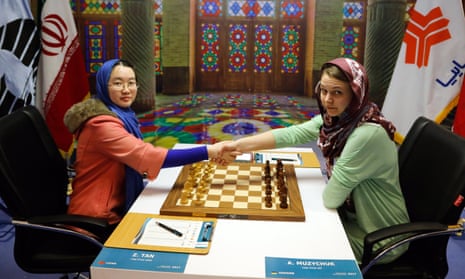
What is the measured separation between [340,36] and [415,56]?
66 centimetres

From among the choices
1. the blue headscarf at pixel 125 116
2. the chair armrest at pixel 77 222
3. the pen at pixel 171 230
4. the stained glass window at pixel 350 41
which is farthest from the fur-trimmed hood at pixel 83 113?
the stained glass window at pixel 350 41

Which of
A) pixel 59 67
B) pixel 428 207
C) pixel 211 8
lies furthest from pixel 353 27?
pixel 59 67

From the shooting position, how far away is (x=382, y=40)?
160 inches

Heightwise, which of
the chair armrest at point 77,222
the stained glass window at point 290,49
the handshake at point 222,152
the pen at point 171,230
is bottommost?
the chair armrest at point 77,222

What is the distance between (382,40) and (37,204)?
3.20 metres

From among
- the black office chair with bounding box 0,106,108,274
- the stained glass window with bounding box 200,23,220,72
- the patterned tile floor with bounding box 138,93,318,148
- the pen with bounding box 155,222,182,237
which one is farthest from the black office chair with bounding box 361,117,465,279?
the stained glass window with bounding box 200,23,220,72

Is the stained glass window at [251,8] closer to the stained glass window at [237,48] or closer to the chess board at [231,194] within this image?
the stained glass window at [237,48]

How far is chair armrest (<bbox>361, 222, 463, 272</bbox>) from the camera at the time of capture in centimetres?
178

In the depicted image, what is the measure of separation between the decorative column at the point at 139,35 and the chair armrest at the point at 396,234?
297 centimetres

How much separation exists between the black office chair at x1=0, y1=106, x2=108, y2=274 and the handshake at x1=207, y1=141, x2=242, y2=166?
2.15 ft

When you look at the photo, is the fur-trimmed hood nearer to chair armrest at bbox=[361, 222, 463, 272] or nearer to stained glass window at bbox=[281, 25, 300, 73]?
chair armrest at bbox=[361, 222, 463, 272]

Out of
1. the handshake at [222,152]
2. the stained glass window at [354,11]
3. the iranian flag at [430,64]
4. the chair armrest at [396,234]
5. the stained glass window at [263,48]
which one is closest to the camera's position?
the chair armrest at [396,234]

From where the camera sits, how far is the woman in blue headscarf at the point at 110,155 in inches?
82.4

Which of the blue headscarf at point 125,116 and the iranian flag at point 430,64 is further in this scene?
the iranian flag at point 430,64
